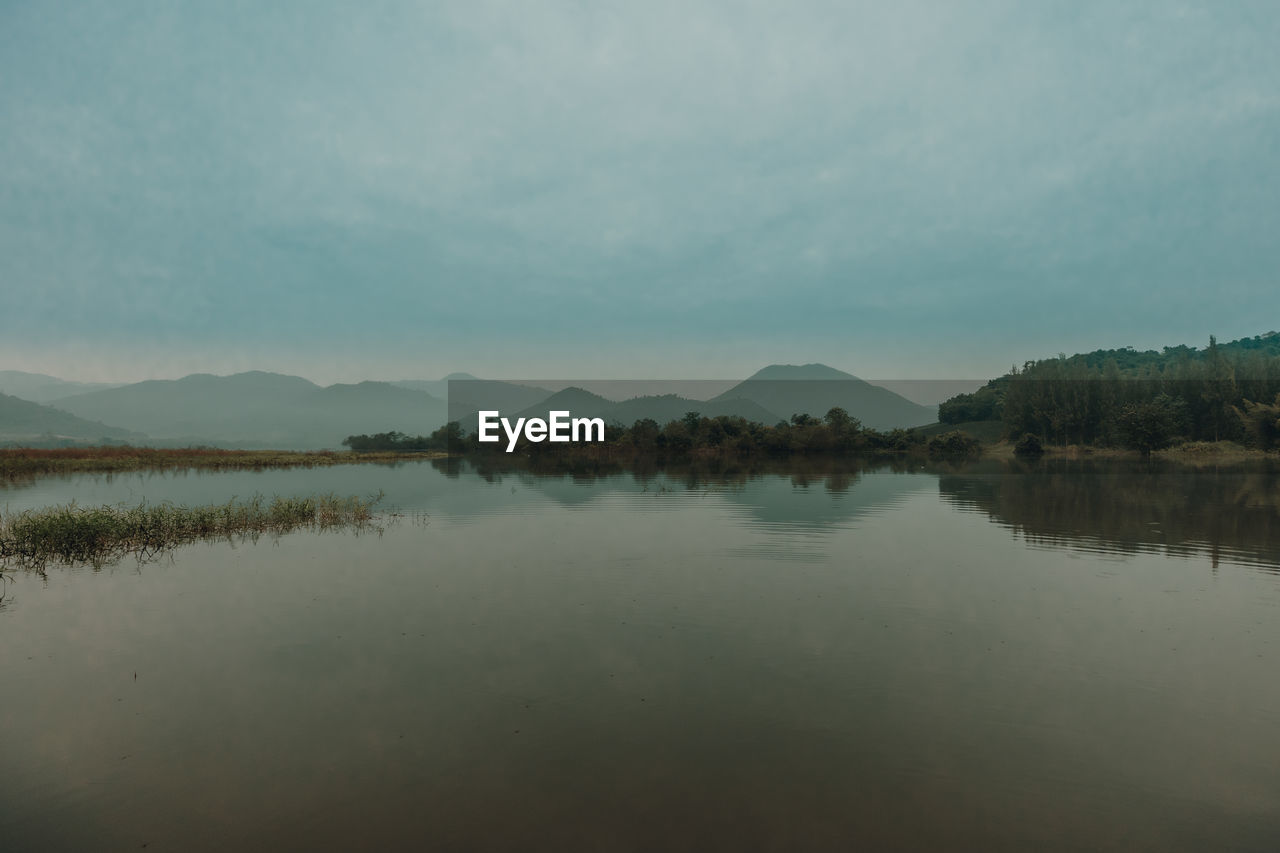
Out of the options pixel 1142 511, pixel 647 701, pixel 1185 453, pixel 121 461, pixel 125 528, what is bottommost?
pixel 647 701

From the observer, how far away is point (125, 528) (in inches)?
608

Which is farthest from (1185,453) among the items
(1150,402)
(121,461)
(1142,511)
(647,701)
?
(121,461)

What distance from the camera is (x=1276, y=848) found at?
4.36 metres

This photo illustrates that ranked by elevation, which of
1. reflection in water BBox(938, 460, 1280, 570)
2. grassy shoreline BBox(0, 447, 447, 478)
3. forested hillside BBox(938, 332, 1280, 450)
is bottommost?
reflection in water BBox(938, 460, 1280, 570)

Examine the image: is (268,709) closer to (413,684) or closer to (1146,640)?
(413,684)

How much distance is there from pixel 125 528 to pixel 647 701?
1537 centimetres

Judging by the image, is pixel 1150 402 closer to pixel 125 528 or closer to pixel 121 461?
pixel 125 528

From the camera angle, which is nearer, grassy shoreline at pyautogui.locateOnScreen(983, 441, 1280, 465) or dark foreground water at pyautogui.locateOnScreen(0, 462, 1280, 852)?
dark foreground water at pyautogui.locateOnScreen(0, 462, 1280, 852)

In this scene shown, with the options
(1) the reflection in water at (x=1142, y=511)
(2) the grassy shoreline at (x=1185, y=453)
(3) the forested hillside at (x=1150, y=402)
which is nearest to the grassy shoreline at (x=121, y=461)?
(1) the reflection in water at (x=1142, y=511)

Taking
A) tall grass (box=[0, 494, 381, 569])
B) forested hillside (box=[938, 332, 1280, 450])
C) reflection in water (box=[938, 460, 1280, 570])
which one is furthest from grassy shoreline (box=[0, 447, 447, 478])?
forested hillside (box=[938, 332, 1280, 450])

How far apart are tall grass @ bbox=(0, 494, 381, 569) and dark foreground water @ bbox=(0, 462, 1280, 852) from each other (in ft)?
5.77

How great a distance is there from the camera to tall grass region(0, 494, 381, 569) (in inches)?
547

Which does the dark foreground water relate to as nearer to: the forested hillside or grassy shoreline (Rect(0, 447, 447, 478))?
grassy shoreline (Rect(0, 447, 447, 478))

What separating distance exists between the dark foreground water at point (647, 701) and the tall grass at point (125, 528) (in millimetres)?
1758
